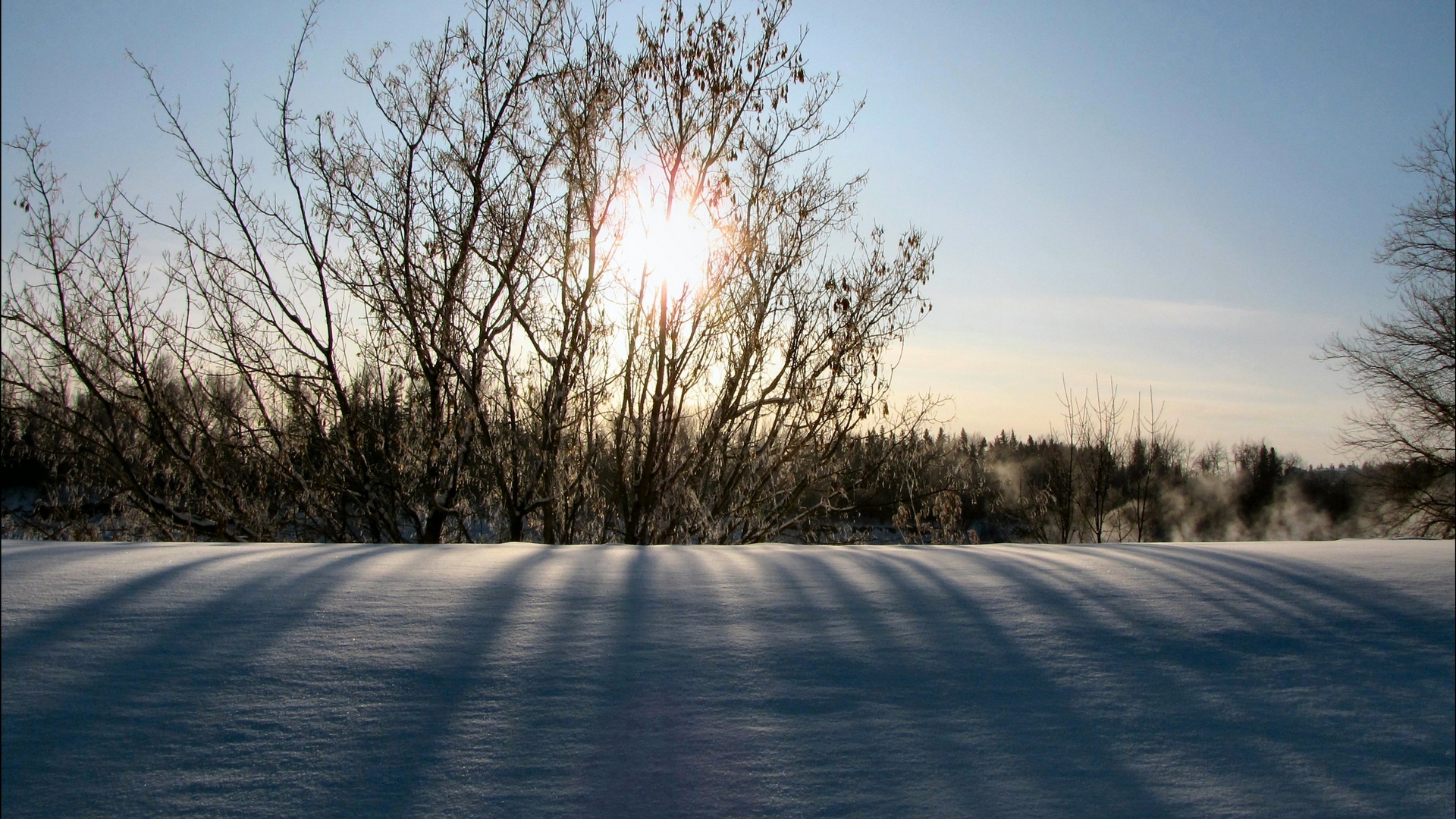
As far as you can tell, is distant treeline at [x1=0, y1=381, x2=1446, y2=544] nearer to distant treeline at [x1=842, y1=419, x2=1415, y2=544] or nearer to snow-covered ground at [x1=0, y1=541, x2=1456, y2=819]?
distant treeline at [x1=842, y1=419, x2=1415, y2=544]

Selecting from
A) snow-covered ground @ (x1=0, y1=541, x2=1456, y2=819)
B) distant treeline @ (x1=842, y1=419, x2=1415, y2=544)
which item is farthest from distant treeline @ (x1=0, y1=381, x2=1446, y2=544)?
snow-covered ground @ (x1=0, y1=541, x2=1456, y2=819)

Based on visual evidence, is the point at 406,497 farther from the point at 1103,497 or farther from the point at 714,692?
the point at 1103,497

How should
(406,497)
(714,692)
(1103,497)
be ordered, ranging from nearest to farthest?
(714,692) < (406,497) < (1103,497)

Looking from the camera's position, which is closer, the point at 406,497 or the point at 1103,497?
the point at 406,497

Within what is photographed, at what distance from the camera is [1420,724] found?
177 centimetres

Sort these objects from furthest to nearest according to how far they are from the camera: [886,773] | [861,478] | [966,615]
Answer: [861,478]
[966,615]
[886,773]

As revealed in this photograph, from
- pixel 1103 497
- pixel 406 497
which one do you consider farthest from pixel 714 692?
pixel 1103 497

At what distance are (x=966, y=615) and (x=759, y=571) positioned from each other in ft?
2.15

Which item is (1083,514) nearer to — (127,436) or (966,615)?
(966,615)

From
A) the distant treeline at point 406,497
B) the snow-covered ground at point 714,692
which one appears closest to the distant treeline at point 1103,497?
the distant treeline at point 406,497

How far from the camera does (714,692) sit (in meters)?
1.80

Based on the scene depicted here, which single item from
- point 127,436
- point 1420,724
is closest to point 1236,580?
point 1420,724

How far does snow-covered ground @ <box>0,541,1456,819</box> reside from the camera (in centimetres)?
155

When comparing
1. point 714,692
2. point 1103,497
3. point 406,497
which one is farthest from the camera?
point 1103,497
